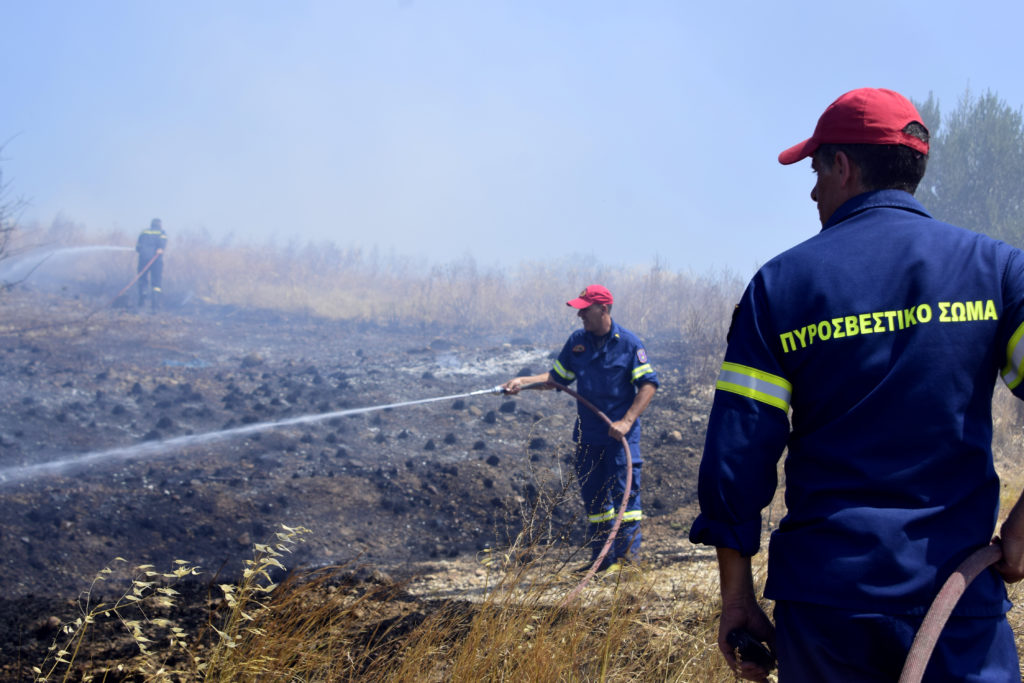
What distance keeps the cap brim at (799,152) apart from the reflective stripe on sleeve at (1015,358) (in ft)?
2.01

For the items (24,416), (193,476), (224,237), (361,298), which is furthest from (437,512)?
(224,237)

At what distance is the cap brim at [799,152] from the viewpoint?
5.70 feet

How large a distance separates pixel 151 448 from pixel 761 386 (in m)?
8.35

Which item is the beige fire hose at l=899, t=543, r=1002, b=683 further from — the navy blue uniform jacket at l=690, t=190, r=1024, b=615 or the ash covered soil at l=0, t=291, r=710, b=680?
the ash covered soil at l=0, t=291, r=710, b=680

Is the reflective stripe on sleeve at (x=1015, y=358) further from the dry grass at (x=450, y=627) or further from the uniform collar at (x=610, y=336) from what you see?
the uniform collar at (x=610, y=336)

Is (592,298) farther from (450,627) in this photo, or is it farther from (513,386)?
(450,627)

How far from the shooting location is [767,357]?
1562 mm

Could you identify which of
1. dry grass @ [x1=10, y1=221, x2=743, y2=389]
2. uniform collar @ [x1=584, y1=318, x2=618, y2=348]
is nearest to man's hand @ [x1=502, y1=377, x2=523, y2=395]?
uniform collar @ [x1=584, y1=318, x2=618, y2=348]

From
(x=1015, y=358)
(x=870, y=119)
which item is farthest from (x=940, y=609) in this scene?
(x=870, y=119)

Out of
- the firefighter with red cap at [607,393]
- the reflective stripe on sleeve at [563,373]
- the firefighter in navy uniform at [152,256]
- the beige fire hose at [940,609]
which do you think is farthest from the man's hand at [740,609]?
the firefighter in navy uniform at [152,256]

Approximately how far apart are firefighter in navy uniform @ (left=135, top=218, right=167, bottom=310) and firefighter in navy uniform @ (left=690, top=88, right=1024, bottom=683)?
1859 cm

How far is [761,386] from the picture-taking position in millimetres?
1549

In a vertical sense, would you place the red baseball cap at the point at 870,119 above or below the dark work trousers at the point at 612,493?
above

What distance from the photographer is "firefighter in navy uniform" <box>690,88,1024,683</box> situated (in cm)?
139
